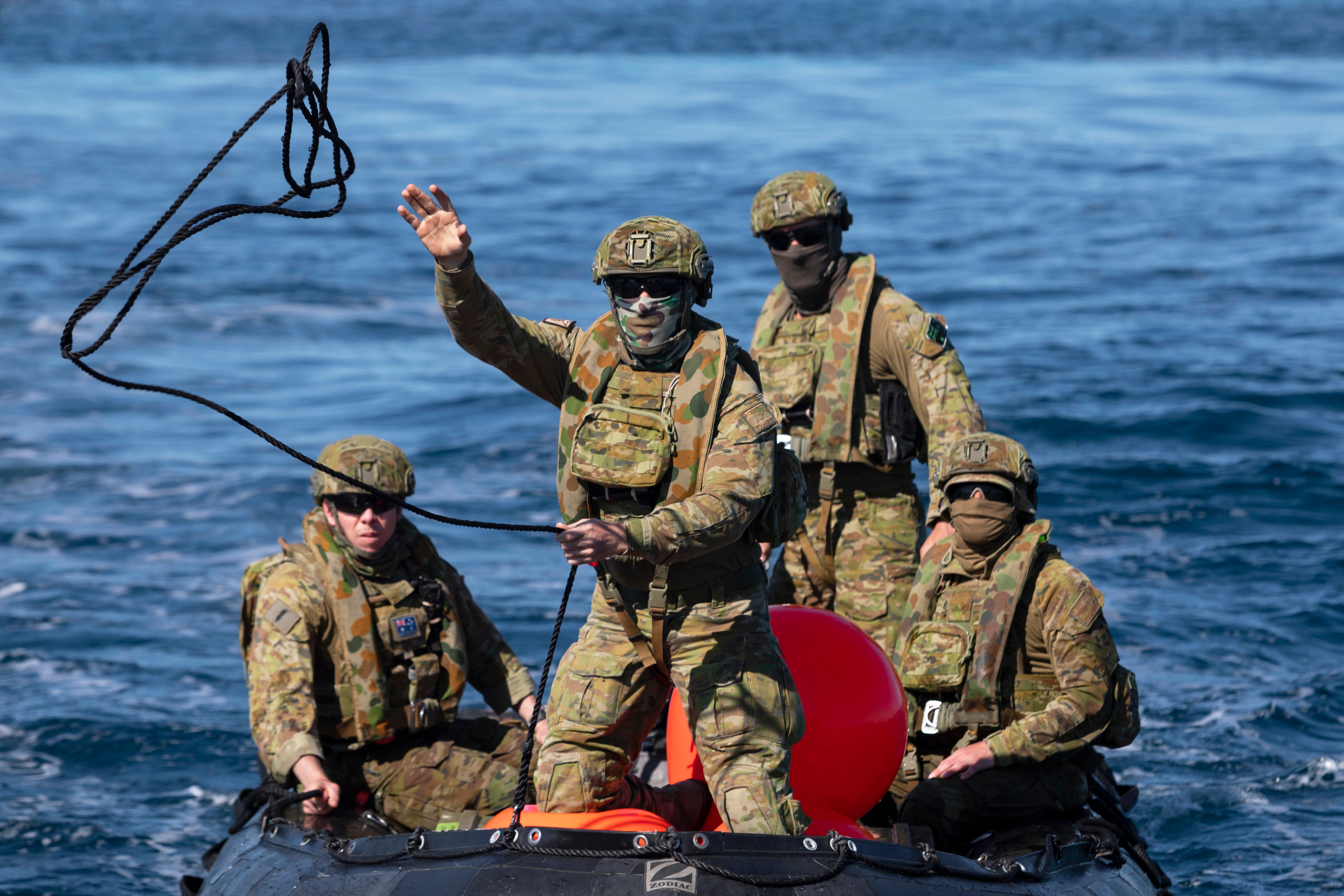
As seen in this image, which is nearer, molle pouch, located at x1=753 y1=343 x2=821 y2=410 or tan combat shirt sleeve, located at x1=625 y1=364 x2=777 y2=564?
tan combat shirt sleeve, located at x1=625 y1=364 x2=777 y2=564

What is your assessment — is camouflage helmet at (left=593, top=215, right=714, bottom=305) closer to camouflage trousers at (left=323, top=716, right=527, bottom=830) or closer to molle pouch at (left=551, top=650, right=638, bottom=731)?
molle pouch at (left=551, top=650, right=638, bottom=731)

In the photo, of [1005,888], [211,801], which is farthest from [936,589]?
[211,801]

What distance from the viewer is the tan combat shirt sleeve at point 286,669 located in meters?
6.95

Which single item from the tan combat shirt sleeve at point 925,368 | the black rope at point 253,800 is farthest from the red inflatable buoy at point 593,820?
the tan combat shirt sleeve at point 925,368

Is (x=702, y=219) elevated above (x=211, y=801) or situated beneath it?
elevated above

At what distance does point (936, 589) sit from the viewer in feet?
22.9

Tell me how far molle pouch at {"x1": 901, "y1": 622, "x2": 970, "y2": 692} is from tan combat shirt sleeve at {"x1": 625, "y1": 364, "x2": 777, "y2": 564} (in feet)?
4.77

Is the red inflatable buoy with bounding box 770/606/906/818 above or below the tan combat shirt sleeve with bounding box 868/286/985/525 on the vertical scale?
below

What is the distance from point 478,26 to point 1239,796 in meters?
53.9

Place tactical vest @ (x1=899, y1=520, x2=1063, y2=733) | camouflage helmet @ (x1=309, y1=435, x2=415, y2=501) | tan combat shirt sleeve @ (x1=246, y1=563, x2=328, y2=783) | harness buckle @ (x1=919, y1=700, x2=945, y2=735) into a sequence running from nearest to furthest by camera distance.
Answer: tactical vest @ (x1=899, y1=520, x2=1063, y2=733) → harness buckle @ (x1=919, y1=700, x2=945, y2=735) → tan combat shirt sleeve @ (x1=246, y1=563, x2=328, y2=783) → camouflage helmet @ (x1=309, y1=435, x2=415, y2=501)

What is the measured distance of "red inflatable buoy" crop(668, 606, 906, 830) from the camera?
6262 mm

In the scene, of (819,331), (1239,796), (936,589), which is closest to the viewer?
(936,589)

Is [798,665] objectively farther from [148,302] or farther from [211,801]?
[148,302]

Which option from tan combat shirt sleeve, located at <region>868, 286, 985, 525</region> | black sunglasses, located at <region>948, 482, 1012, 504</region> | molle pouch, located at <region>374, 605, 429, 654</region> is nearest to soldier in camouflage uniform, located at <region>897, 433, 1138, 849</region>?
black sunglasses, located at <region>948, 482, 1012, 504</region>
